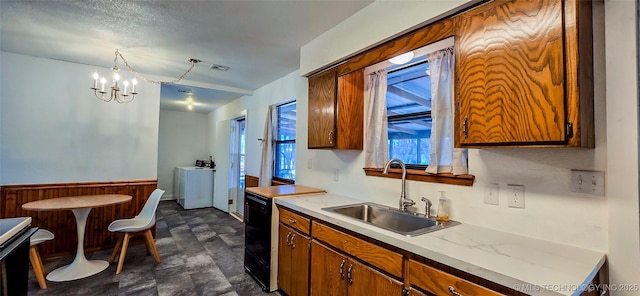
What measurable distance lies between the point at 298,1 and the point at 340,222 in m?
1.62

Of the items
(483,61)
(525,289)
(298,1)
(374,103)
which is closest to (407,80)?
(374,103)

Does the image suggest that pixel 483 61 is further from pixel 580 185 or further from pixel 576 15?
pixel 580 185

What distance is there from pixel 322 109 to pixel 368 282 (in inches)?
62.0

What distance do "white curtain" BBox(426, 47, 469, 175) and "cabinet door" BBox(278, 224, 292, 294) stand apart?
130cm

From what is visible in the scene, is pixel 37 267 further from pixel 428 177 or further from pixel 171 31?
pixel 428 177

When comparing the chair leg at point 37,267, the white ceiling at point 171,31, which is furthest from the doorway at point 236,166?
the chair leg at point 37,267

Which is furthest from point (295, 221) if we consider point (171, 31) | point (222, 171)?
point (222, 171)

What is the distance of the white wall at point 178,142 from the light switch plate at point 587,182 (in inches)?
278

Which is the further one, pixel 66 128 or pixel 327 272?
pixel 66 128

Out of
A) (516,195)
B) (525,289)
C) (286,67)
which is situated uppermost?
(286,67)

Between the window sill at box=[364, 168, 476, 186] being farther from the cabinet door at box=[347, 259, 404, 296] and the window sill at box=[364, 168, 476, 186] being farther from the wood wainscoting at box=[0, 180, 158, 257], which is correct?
the wood wainscoting at box=[0, 180, 158, 257]

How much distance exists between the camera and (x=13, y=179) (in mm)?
3135

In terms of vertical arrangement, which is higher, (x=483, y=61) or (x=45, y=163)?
(x=483, y=61)

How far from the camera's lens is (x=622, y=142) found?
44.6 inches
